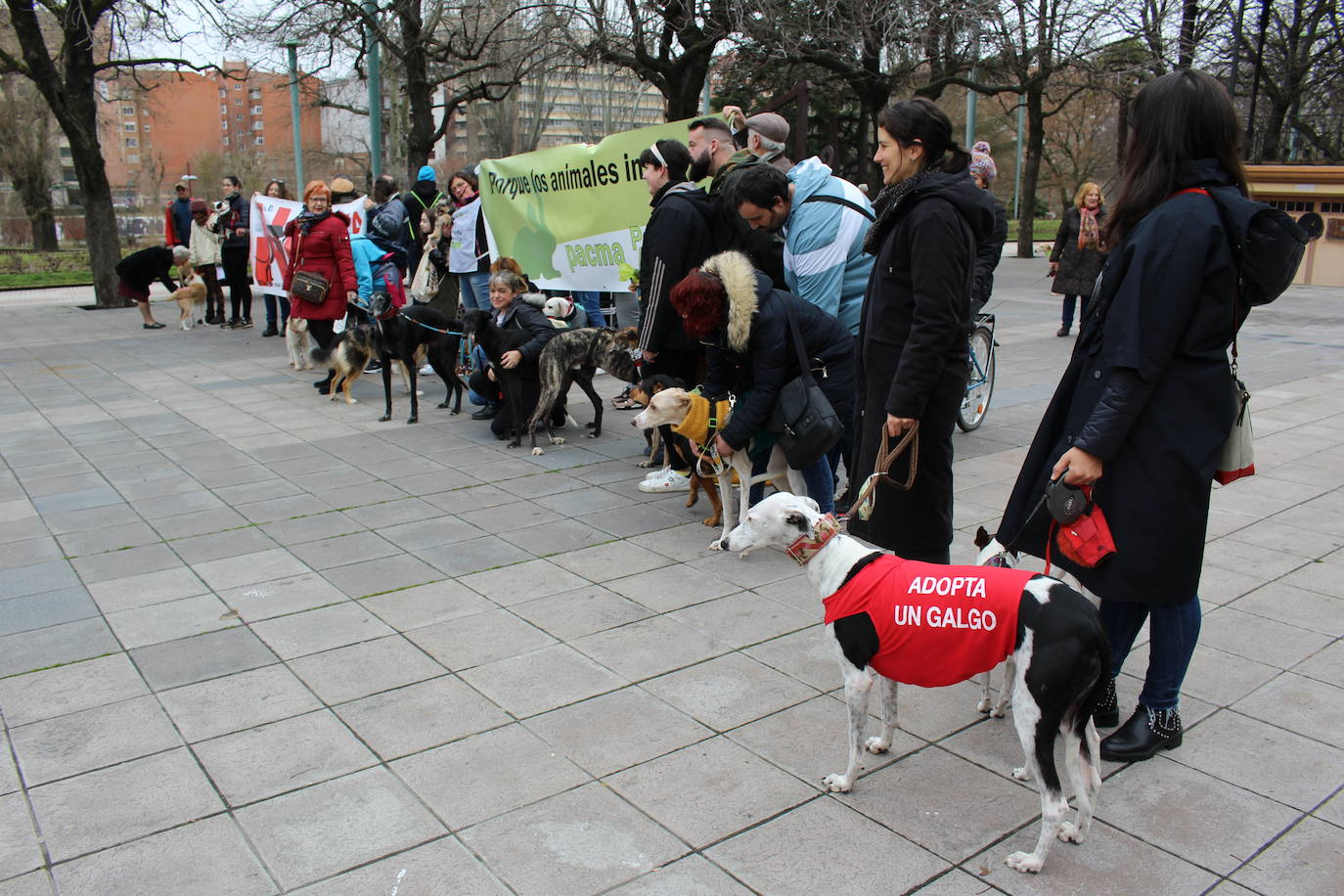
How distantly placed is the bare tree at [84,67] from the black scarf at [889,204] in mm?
15383

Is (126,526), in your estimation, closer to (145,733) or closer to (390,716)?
(145,733)

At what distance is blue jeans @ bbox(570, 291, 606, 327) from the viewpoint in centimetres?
988

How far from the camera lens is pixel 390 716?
12.2ft

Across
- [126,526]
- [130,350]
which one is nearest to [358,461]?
[126,526]

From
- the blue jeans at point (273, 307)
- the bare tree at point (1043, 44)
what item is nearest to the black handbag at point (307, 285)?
the blue jeans at point (273, 307)

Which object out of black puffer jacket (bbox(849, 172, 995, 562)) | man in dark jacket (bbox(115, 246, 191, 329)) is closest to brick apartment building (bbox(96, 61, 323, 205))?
man in dark jacket (bbox(115, 246, 191, 329))

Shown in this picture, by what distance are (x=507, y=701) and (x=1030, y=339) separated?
1098 cm

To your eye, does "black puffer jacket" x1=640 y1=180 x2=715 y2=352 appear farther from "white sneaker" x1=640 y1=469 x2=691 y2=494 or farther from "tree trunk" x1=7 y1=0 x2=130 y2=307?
"tree trunk" x1=7 y1=0 x2=130 y2=307

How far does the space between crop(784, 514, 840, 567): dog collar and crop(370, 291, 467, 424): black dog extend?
6071 mm

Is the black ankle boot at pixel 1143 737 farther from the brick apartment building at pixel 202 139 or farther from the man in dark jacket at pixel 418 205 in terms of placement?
the brick apartment building at pixel 202 139

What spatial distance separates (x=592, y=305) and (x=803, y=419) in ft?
18.0

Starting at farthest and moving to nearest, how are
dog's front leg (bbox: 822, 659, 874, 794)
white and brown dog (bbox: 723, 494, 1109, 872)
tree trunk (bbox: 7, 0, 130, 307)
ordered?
1. tree trunk (bbox: 7, 0, 130, 307)
2. dog's front leg (bbox: 822, 659, 874, 794)
3. white and brown dog (bbox: 723, 494, 1109, 872)

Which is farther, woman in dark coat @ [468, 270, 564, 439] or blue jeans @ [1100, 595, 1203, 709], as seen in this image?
woman in dark coat @ [468, 270, 564, 439]

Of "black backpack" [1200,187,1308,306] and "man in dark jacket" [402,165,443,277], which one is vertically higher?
"man in dark jacket" [402,165,443,277]
